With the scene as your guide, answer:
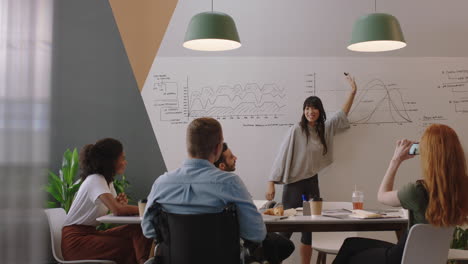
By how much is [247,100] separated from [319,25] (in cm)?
107

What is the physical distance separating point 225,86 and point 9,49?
3087 mm

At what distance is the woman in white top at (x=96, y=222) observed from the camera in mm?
2719

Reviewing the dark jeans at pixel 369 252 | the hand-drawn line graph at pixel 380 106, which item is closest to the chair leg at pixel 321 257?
the dark jeans at pixel 369 252

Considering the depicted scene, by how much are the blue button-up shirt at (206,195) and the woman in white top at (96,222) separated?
71 centimetres

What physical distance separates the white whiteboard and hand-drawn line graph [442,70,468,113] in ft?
0.03

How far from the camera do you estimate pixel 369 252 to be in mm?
2463

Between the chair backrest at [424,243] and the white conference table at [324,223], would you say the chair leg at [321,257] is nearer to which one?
Result: the white conference table at [324,223]

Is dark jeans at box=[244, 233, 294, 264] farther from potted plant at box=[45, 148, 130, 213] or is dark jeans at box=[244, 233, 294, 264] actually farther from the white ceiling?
the white ceiling

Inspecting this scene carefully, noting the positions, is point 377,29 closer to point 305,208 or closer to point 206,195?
point 305,208

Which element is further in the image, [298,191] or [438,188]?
[298,191]

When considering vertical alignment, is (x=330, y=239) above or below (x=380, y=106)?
below

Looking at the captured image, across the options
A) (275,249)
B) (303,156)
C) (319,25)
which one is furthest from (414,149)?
(319,25)

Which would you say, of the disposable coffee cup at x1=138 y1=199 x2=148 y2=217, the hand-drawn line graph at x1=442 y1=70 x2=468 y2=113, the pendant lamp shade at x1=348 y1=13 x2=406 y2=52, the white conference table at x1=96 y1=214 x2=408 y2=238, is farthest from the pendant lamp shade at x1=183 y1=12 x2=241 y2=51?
the hand-drawn line graph at x1=442 y1=70 x2=468 y2=113

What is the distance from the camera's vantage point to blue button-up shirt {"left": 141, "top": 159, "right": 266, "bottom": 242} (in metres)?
2.05
